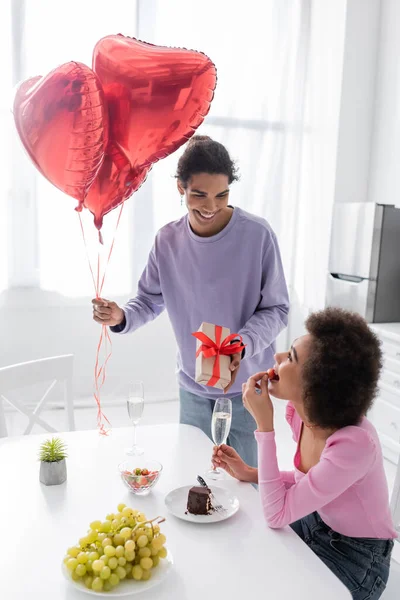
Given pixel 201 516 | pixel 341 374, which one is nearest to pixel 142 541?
pixel 201 516

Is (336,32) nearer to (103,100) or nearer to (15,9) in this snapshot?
(15,9)

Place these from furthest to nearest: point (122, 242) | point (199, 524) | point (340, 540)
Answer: point (122, 242), point (340, 540), point (199, 524)

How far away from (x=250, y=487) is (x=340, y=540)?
0.24 meters

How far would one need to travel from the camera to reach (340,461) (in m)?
1.17

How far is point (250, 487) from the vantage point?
1.35 metres

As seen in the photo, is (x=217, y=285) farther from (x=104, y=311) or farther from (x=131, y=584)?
(x=131, y=584)

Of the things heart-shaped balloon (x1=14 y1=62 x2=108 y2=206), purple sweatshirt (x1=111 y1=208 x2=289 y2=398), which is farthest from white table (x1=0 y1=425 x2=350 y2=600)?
heart-shaped balloon (x1=14 y1=62 x2=108 y2=206)

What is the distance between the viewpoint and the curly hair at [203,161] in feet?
5.62

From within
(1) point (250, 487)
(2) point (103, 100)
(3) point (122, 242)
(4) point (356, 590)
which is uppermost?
(2) point (103, 100)

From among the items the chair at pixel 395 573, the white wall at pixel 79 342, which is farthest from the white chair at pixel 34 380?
the white wall at pixel 79 342

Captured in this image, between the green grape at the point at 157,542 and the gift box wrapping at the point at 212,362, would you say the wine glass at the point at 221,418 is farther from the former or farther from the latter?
the green grape at the point at 157,542

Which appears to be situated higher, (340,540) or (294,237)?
(294,237)

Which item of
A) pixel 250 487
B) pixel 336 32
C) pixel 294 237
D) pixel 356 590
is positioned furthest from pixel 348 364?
pixel 336 32

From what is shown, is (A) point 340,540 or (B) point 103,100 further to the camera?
(B) point 103,100
